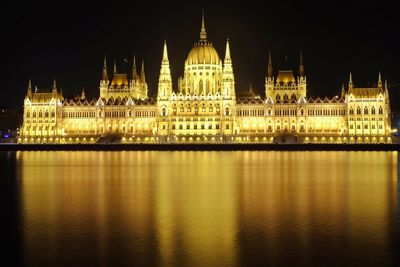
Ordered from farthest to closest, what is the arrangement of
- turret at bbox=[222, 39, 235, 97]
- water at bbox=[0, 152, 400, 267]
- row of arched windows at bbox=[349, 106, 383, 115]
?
turret at bbox=[222, 39, 235, 97], row of arched windows at bbox=[349, 106, 383, 115], water at bbox=[0, 152, 400, 267]

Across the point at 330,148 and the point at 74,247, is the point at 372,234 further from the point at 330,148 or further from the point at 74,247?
the point at 330,148

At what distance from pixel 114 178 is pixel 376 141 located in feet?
237

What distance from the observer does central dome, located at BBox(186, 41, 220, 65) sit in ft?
402

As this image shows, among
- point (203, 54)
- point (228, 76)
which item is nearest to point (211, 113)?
point (228, 76)

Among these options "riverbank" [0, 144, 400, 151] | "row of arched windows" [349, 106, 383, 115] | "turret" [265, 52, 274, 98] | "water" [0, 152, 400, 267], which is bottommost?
"water" [0, 152, 400, 267]

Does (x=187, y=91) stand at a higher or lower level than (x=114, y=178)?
higher

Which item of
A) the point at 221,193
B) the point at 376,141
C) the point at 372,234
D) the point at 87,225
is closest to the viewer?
the point at 372,234

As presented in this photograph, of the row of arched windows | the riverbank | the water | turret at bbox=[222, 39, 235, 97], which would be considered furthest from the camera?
turret at bbox=[222, 39, 235, 97]

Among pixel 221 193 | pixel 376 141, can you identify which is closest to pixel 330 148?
pixel 376 141

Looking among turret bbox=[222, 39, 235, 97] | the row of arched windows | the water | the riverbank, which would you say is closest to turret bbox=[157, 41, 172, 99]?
turret bbox=[222, 39, 235, 97]

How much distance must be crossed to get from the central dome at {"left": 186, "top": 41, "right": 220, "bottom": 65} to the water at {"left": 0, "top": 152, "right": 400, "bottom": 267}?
79805 mm

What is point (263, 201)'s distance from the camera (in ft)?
102

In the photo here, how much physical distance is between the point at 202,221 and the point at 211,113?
9127cm

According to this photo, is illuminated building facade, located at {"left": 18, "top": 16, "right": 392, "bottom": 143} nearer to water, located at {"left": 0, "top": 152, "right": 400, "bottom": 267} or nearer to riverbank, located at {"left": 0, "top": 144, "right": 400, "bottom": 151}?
riverbank, located at {"left": 0, "top": 144, "right": 400, "bottom": 151}
